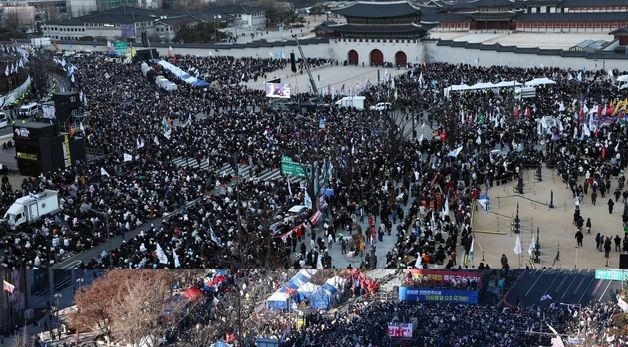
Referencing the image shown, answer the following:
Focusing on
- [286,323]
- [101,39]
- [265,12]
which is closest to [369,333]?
[286,323]

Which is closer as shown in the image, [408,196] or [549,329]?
[549,329]

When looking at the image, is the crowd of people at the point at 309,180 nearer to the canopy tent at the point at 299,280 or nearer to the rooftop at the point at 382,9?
the canopy tent at the point at 299,280

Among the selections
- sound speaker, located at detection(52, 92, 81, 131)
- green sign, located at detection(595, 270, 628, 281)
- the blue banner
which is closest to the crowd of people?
the blue banner

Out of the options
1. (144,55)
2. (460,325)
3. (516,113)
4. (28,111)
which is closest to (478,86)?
(516,113)

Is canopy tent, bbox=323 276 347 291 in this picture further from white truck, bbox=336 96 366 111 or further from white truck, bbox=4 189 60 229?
white truck, bbox=336 96 366 111

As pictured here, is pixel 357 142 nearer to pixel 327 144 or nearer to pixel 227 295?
pixel 327 144

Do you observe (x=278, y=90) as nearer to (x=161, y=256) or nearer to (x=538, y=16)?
(x=161, y=256)

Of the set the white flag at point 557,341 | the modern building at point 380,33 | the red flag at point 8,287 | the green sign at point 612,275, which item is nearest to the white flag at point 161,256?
the red flag at point 8,287
